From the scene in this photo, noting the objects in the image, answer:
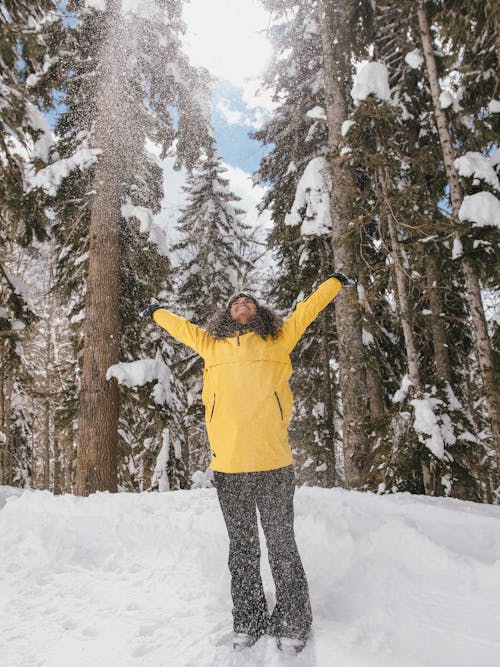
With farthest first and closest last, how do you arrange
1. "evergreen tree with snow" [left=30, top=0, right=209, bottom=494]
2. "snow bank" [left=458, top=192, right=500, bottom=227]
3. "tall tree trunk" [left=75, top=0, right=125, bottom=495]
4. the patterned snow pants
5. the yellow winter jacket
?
"evergreen tree with snow" [left=30, top=0, right=209, bottom=494] < "tall tree trunk" [left=75, top=0, right=125, bottom=495] < "snow bank" [left=458, top=192, right=500, bottom=227] < the yellow winter jacket < the patterned snow pants

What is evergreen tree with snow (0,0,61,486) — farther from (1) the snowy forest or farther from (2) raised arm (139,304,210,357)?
(2) raised arm (139,304,210,357)

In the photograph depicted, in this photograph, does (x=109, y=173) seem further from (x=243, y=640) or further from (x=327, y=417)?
(x=327, y=417)

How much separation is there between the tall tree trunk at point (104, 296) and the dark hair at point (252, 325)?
16.3ft

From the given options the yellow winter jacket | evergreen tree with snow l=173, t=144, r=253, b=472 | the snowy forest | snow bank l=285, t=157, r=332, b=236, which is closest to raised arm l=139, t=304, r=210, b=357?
the yellow winter jacket

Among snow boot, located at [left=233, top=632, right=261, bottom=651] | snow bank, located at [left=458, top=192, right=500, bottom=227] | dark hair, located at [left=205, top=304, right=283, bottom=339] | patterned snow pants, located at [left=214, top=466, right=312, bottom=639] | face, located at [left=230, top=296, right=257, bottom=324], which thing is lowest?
snow boot, located at [left=233, top=632, right=261, bottom=651]

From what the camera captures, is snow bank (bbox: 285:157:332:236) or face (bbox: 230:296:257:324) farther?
snow bank (bbox: 285:157:332:236)

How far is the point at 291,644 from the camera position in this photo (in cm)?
247

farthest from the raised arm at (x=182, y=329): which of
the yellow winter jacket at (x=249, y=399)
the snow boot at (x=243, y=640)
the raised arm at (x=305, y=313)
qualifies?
the snow boot at (x=243, y=640)

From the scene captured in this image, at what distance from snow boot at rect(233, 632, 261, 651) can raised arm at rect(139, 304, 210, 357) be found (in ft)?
5.84

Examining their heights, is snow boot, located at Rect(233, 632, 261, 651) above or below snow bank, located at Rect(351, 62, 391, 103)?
below

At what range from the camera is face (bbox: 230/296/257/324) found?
309cm

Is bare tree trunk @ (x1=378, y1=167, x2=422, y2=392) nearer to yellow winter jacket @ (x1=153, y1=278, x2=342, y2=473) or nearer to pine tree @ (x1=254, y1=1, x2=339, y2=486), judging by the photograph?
pine tree @ (x1=254, y1=1, x2=339, y2=486)

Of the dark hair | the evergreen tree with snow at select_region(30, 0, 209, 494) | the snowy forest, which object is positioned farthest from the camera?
the evergreen tree with snow at select_region(30, 0, 209, 494)

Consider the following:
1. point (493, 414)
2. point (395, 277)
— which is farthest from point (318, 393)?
point (493, 414)
